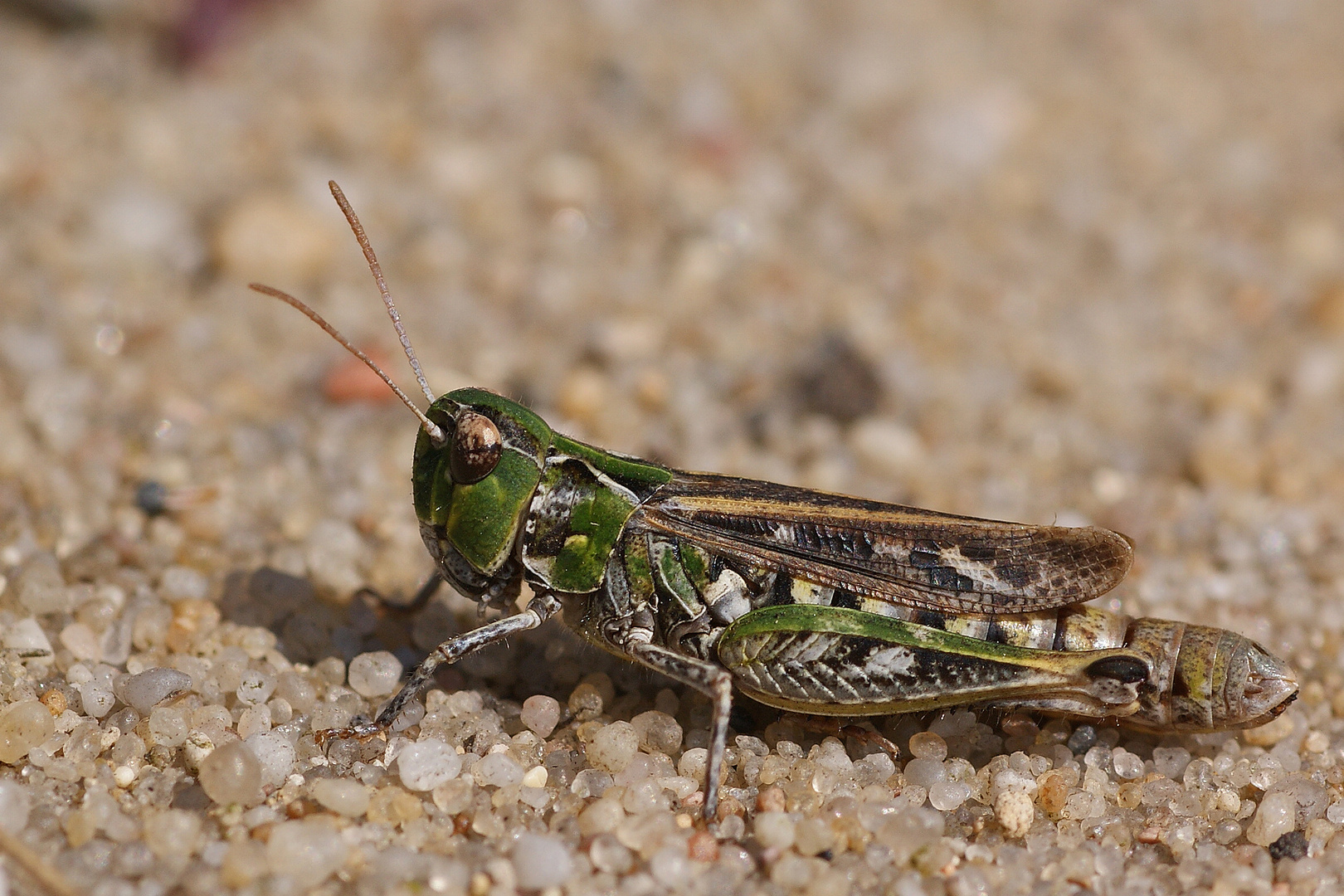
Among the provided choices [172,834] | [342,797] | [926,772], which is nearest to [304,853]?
[342,797]

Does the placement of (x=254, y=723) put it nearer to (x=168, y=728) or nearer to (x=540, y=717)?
(x=168, y=728)

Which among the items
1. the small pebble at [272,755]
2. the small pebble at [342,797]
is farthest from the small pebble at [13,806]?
the small pebble at [342,797]

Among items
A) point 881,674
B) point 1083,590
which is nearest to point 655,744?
point 881,674

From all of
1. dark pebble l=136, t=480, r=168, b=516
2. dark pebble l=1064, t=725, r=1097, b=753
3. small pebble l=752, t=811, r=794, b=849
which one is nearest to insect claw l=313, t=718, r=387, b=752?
small pebble l=752, t=811, r=794, b=849

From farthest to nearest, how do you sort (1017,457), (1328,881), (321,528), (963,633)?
1. (1017,457)
2. (321,528)
3. (963,633)
4. (1328,881)

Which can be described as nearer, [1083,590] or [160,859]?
[160,859]

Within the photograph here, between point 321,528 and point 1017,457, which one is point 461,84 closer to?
point 321,528
